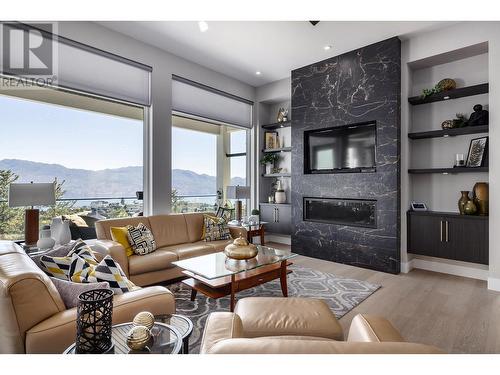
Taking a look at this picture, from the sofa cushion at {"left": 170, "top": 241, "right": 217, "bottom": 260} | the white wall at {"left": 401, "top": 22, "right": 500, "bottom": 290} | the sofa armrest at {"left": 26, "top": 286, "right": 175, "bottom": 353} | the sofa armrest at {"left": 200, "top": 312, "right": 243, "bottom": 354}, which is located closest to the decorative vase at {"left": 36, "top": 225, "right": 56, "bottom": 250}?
the sofa cushion at {"left": 170, "top": 241, "right": 217, "bottom": 260}

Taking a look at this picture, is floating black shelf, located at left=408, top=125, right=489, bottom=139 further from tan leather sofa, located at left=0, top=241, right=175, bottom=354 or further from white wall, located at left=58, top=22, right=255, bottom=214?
tan leather sofa, located at left=0, top=241, right=175, bottom=354

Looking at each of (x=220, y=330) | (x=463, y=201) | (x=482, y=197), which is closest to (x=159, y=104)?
(x=220, y=330)

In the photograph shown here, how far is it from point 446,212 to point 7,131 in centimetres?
551

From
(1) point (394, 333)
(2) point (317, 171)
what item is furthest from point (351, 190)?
(1) point (394, 333)

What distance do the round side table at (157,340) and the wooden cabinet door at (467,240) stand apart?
3.69m

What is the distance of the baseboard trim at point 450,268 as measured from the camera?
353cm

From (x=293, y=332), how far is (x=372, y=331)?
57 centimetres

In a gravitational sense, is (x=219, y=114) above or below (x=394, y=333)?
above

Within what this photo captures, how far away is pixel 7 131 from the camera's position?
294cm

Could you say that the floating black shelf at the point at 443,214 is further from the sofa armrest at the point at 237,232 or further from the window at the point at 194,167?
the window at the point at 194,167

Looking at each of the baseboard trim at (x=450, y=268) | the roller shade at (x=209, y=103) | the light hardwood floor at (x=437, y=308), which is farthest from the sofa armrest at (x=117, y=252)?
the baseboard trim at (x=450, y=268)

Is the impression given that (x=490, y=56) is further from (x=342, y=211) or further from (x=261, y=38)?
(x=261, y=38)
